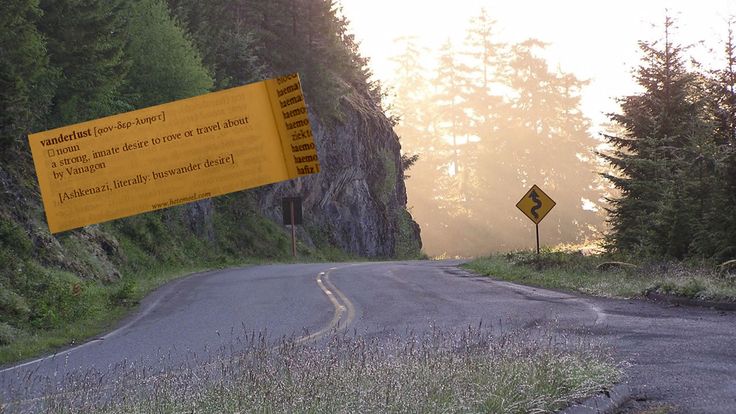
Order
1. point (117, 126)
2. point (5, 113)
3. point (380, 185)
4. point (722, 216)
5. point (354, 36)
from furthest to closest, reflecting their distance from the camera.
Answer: point (354, 36) → point (380, 185) → point (722, 216) → point (5, 113) → point (117, 126)

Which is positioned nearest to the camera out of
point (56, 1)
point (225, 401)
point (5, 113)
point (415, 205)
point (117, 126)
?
point (117, 126)

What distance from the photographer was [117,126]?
4.36 metres

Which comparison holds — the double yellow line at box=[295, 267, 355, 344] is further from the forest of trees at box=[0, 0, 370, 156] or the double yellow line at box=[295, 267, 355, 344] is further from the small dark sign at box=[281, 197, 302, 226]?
the small dark sign at box=[281, 197, 302, 226]

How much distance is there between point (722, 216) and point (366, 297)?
990cm

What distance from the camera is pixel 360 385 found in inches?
236

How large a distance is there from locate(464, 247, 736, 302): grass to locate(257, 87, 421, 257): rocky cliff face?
1956 centimetres

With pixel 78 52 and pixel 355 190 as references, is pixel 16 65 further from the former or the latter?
pixel 355 190

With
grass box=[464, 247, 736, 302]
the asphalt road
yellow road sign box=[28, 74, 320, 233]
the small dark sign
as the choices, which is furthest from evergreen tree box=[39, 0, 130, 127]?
yellow road sign box=[28, 74, 320, 233]

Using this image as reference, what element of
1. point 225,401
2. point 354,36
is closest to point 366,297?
point 225,401

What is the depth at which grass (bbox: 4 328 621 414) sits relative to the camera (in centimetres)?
566

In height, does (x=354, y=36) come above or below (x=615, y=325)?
above

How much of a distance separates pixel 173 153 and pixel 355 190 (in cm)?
4595

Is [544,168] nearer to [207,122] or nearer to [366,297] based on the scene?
[366,297]

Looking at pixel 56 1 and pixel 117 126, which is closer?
pixel 117 126
